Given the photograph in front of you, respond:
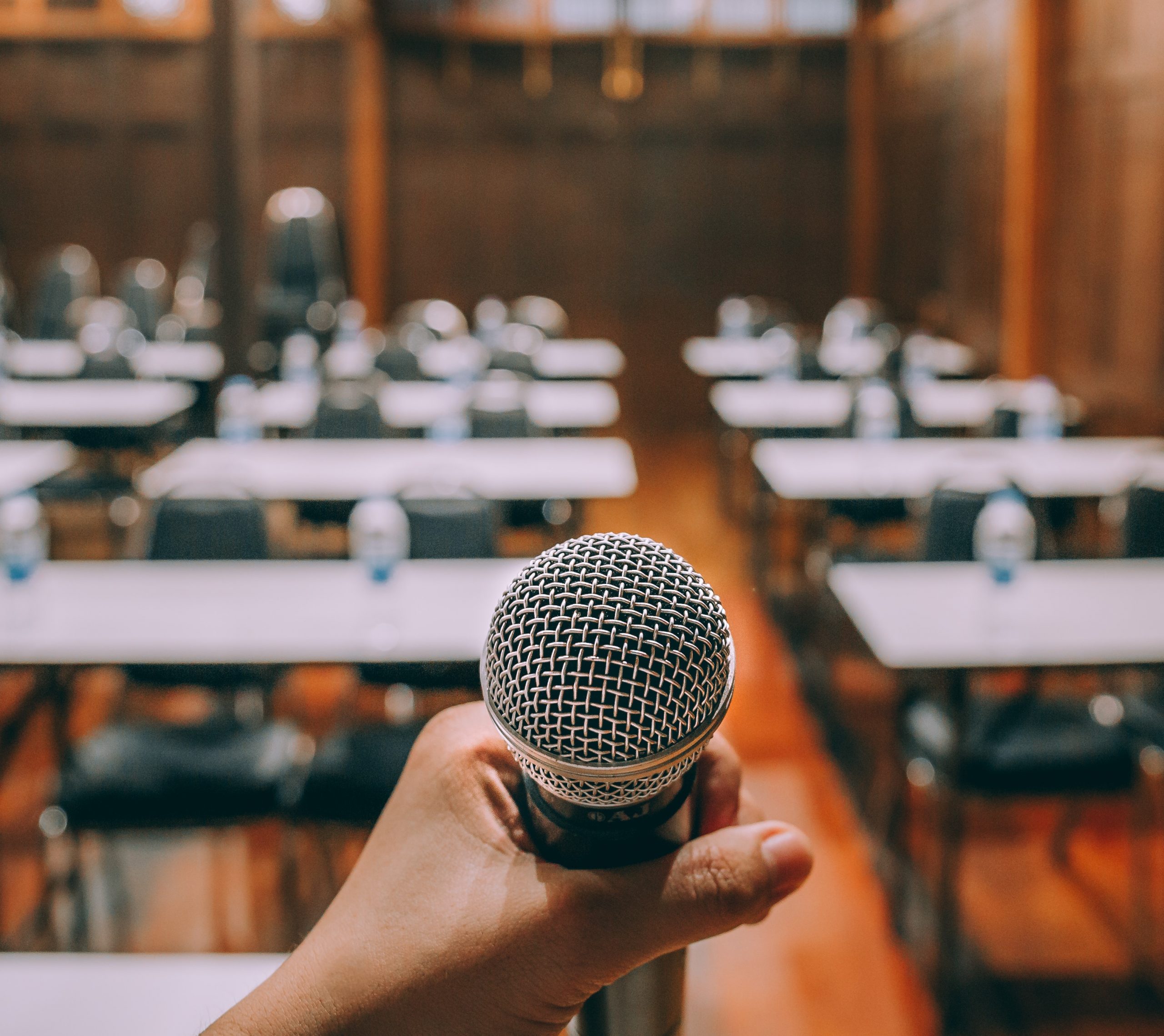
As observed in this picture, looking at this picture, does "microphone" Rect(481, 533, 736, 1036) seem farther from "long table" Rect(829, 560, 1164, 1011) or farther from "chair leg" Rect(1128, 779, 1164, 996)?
"chair leg" Rect(1128, 779, 1164, 996)

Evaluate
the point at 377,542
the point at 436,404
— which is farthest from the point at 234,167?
the point at 377,542

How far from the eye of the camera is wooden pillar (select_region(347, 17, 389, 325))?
11.6m

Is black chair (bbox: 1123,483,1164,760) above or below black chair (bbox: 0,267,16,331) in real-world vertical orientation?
below

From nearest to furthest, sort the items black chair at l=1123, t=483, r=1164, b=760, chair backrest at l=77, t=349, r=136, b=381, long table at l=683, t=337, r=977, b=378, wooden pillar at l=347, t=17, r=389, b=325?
black chair at l=1123, t=483, r=1164, b=760, chair backrest at l=77, t=349, r=136, b=381, long table at l=683, t=337, r=977, b=378, wooden pillar at l=347, t=17, r=389, b=325

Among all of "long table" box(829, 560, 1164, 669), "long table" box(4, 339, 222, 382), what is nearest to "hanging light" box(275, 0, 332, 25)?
"long table" box(4, 339, 222, 382)

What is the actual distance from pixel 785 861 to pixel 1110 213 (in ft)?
22.5

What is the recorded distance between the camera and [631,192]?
478 inches

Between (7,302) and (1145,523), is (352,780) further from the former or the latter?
(7,302)

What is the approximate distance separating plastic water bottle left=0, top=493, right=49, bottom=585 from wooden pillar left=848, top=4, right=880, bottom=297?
1004cm

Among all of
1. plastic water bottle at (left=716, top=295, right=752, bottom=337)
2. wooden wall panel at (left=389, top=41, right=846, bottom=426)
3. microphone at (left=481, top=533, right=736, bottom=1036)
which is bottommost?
microphone at (left=481, top=533, right=736, bottom=1036)

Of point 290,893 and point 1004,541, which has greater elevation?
point 1004,541

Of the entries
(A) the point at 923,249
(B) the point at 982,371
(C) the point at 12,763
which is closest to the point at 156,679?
(C) the point at 12,763

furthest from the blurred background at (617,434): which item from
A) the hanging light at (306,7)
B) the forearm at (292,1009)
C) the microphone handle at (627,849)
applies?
the hanging light at (306,7)

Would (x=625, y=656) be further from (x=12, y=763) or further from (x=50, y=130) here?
(x=50, y=130)
